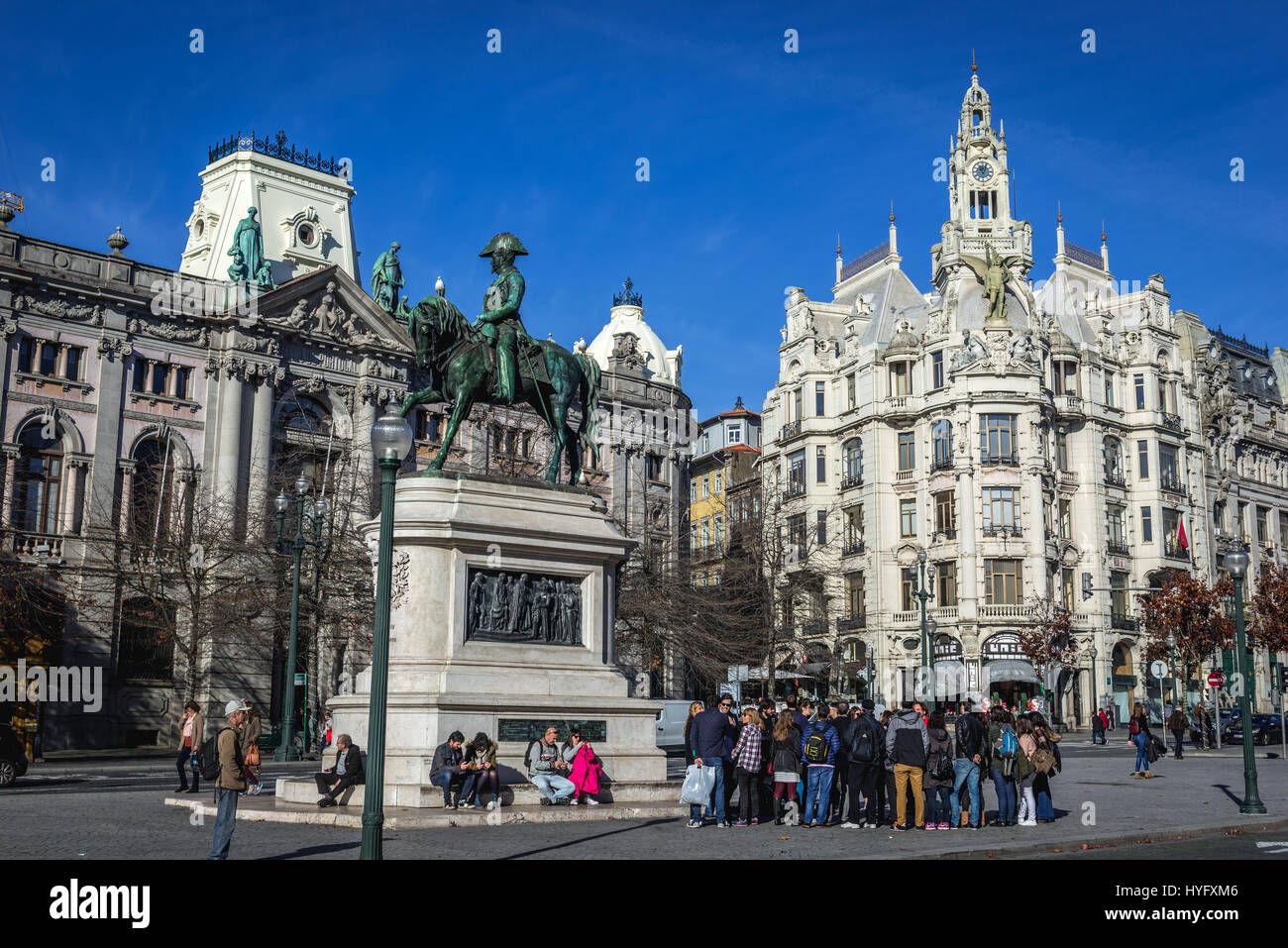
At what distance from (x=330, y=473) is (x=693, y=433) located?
24.3m

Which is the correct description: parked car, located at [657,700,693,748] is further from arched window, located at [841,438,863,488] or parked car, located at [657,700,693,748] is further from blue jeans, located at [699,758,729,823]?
arched window, located at [841,438,863,488]

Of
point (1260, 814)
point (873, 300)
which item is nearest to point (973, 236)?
point (873, 300)

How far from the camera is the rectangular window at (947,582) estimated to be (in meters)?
62.5

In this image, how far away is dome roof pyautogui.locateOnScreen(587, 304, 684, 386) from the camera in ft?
232

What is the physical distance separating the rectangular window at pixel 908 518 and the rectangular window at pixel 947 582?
2789 mm

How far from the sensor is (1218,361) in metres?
78.9

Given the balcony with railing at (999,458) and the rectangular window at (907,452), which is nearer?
the balcony with railing at (999,458)

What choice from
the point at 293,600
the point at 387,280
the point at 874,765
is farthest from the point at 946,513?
A: the point at 874,765

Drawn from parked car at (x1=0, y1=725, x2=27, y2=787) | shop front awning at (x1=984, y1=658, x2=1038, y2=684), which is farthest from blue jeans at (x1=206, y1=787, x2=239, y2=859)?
shop front awning at (x1=984, y1=658, x2=1038, y2=684)

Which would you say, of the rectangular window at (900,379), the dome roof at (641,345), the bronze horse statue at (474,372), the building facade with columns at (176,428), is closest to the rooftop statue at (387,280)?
the building facade with columns at (176,428)

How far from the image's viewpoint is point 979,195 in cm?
7625

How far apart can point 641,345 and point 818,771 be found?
5556 cm

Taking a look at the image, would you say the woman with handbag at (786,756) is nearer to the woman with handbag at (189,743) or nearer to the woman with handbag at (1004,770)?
the woman with handbag at (1004,770)

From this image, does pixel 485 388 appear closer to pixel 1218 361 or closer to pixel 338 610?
pixel 338 610
